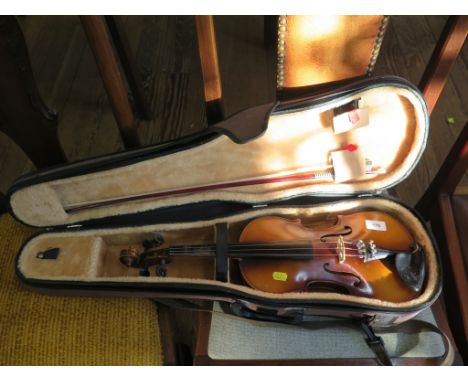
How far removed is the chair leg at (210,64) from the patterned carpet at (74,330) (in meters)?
0.54

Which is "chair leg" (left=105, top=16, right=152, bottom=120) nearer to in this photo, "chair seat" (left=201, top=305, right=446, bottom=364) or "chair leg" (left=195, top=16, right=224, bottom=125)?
"chair leg" (left=195, top=16, right=224, bottom=125)

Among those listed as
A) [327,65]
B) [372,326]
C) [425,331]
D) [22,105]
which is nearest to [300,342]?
[372,326]

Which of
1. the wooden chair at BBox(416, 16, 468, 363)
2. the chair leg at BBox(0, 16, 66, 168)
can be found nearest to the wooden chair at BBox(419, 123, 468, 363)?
the wooden chair at BBox(416, 16, 468, 363)

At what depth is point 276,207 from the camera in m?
1.13

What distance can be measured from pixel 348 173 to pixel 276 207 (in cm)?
22

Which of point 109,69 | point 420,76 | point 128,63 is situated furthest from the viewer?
point 420,76

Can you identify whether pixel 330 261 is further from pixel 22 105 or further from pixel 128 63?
pixel 128 63

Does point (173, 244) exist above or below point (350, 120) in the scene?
below

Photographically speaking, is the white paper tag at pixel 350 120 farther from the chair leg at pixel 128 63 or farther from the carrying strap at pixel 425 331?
the chair leg at pixel 128 63

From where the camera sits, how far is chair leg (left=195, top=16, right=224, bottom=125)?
2.75ft

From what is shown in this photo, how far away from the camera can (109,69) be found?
910 millimetres

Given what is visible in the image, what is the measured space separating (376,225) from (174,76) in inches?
50.5

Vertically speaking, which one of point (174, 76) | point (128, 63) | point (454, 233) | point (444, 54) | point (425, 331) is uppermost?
point (174, 76)

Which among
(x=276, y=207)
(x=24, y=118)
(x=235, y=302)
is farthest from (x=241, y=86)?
(x=235, y=302)
